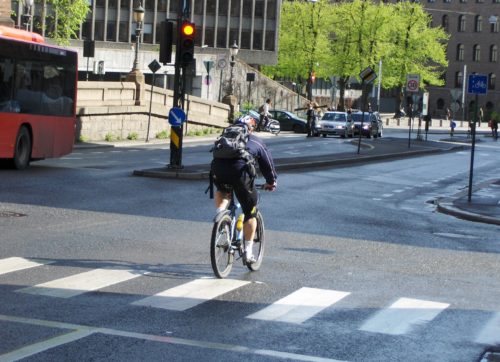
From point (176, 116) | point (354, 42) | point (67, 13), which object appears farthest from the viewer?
point (354, 42)

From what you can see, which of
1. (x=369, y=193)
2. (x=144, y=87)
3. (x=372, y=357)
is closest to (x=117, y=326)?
(x=372, y=357)

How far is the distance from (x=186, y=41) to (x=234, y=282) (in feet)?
46.9

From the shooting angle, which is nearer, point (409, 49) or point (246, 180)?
A: point (246, 180)

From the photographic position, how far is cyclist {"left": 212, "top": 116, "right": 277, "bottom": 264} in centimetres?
1117

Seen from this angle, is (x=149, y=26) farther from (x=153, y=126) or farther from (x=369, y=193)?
(x=369, y=193)

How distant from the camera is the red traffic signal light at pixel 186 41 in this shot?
2464 cm

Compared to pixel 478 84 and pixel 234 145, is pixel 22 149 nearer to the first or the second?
pixel 478 84

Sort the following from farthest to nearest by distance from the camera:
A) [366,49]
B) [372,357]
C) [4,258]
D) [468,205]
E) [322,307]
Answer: [366,49] → [468,205] → [4,258] → [322,307] → [372,357]

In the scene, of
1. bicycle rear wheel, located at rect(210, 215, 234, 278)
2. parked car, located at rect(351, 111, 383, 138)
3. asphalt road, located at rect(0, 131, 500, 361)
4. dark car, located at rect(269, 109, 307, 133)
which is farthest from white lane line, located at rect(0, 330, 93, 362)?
dark car, located at rect(269, 109, 307, 133)

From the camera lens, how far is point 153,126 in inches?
1918

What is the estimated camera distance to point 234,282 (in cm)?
1109

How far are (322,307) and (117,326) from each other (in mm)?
2167

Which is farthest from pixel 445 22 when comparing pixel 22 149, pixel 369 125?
pixel 22 149

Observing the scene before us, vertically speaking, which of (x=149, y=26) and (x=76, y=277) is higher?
(x=149, y=26)
